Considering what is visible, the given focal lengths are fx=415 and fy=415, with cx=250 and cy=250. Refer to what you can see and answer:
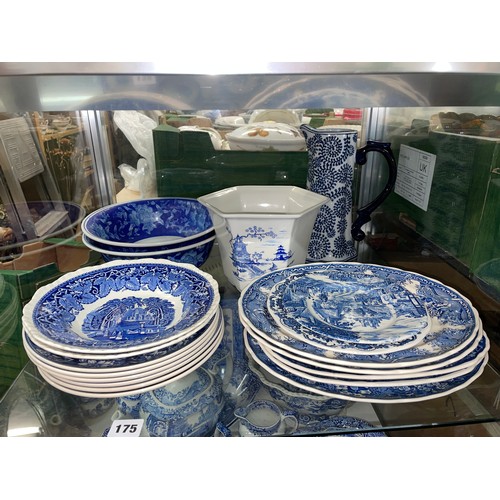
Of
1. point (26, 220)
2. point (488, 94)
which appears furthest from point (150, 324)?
point (488, 94)

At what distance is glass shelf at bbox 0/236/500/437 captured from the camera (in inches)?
19.5

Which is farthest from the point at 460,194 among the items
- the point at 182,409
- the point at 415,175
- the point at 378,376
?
the point at 182,409

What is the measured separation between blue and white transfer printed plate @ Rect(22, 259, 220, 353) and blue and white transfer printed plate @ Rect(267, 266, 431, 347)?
0.10 metres

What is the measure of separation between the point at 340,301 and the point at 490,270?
260 millimetres

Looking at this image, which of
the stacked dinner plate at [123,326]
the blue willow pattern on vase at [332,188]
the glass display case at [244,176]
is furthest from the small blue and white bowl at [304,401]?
the blue willow pattern on vase at [332,188]

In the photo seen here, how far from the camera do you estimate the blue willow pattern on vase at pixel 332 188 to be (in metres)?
0.74

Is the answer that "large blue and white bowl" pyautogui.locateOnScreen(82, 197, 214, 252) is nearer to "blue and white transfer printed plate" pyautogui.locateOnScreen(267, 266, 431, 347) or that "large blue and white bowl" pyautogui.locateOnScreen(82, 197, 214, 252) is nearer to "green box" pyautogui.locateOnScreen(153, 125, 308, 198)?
"green box" pyautogui.locateOnScreen(153, 125, 308, 198)

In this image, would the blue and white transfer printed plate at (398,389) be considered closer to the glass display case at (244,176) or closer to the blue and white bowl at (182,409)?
the glass display case at (244,176)

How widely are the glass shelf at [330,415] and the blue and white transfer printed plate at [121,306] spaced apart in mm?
92

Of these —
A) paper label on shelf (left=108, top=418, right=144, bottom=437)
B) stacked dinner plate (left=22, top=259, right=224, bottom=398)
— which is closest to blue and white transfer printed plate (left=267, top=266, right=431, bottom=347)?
stacked dinner plate (left=22, top=259, right=224, bottom=398)

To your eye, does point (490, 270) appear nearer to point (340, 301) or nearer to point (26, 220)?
point (340, 301)

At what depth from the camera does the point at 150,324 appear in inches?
21.6

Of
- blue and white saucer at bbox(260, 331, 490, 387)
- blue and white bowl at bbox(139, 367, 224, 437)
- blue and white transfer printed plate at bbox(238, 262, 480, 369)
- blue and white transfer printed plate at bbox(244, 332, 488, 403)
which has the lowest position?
blue and white bowl at bbox(139, 367, 224, 437)

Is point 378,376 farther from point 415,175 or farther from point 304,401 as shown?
point 415,175
